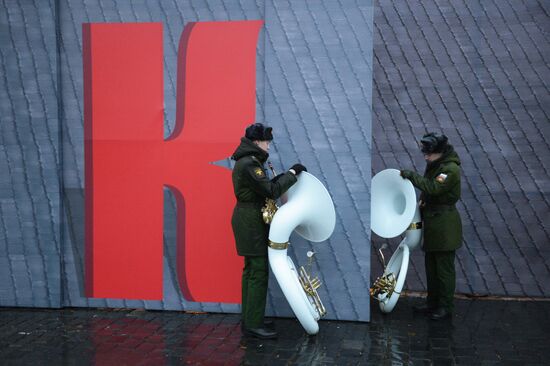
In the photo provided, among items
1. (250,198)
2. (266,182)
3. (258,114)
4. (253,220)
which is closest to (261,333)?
(253,220)

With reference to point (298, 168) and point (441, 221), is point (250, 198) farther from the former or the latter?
point (441, 221)

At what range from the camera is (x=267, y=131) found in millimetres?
5805

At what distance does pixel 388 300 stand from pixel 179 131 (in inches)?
102

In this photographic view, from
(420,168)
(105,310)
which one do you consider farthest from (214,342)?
(420,168)

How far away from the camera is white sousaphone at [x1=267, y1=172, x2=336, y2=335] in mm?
5723

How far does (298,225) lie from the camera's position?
586 cm

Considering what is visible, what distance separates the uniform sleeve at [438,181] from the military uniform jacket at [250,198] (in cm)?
122

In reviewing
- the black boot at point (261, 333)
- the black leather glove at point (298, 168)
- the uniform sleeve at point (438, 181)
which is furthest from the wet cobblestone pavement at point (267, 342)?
the black leather glove at point (298, 168)

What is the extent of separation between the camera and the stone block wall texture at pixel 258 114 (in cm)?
626

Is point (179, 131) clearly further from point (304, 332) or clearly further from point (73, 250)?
point (304, 332)

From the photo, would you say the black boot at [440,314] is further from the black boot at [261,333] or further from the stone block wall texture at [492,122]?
the black boot at [261,333]

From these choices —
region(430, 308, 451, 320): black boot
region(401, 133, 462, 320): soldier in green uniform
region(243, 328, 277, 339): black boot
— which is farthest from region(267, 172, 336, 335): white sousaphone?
region(430, 308, 451, 320): black boot

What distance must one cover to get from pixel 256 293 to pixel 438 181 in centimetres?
197

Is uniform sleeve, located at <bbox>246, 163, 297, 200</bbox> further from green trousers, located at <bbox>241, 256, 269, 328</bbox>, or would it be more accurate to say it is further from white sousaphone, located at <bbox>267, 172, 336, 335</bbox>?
green trousers, located at <bbox>241, 256, 269, 328</bbox>
